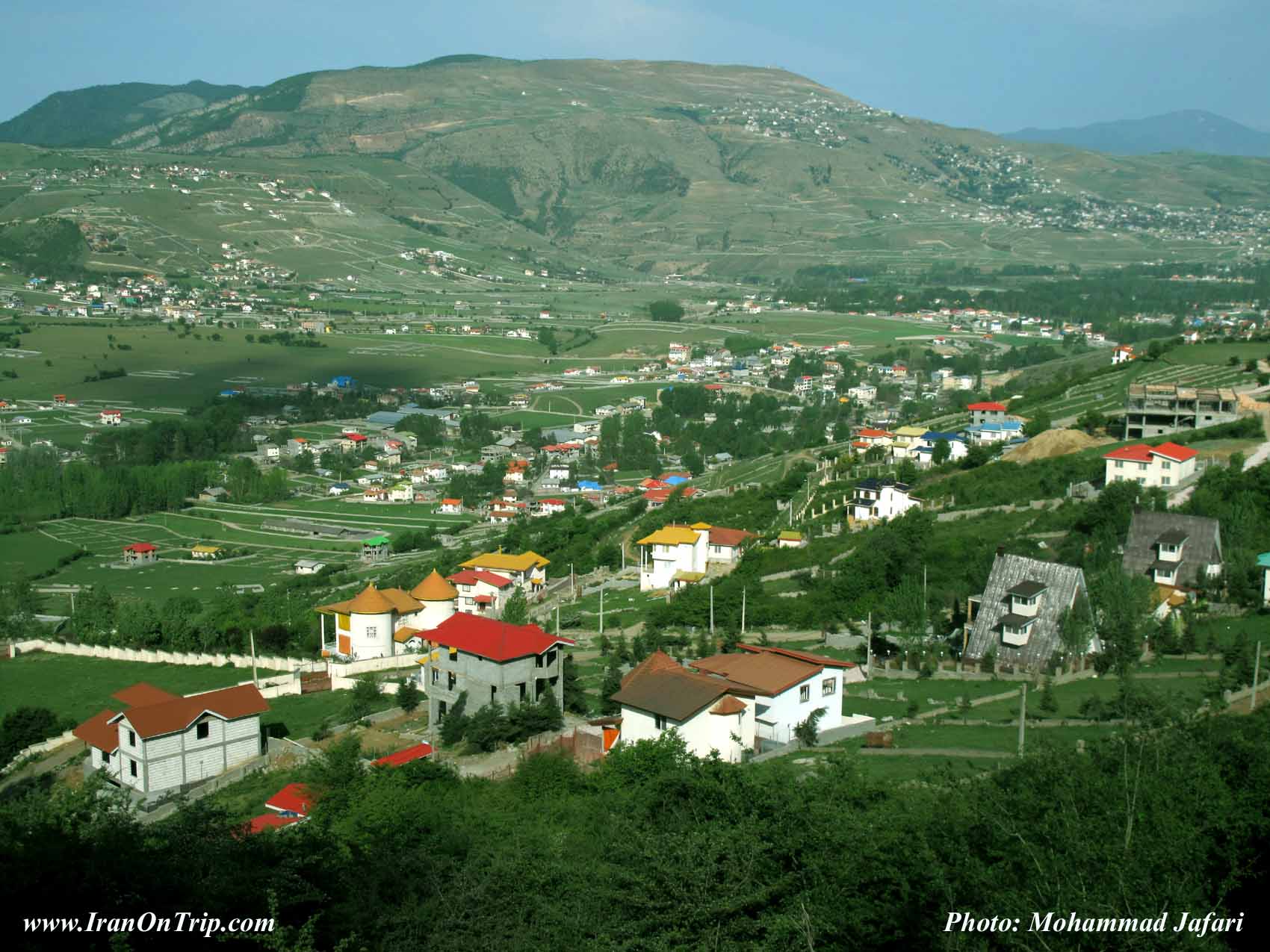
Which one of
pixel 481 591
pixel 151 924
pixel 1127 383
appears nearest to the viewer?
pixel 151 924

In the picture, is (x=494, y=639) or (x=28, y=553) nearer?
(x=494, y=639)

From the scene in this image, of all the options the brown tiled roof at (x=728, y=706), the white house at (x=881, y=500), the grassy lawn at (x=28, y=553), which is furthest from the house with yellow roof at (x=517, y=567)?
the grassy lawn at (x=28, y=553)

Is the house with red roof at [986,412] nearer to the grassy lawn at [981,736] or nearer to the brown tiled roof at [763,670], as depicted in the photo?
the brown tiled roof at [763,670]

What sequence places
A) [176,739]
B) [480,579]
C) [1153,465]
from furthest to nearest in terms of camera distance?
[480,579] < [1153,465] < [176,739]

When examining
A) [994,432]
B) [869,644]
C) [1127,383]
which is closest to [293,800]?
[869,644]

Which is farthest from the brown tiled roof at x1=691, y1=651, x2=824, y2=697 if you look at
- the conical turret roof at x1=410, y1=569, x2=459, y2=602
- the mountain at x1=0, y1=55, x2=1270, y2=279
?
the mountain at x1=0, y1=55, x2=1270, y2=279

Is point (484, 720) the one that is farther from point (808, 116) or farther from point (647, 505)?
point (808, 116)

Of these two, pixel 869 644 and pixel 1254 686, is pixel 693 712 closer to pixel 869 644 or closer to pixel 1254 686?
pixel 869 644
